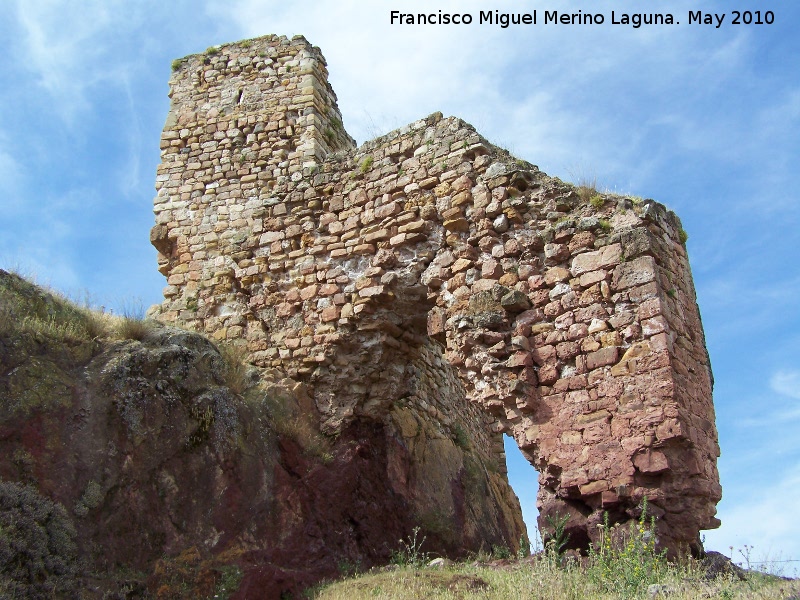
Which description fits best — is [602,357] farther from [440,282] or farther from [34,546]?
[34,546]

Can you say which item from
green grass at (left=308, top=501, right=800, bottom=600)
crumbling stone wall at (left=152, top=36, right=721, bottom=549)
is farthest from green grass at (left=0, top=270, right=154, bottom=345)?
green grass at (left=308, top=501, right=800, bottom=600)

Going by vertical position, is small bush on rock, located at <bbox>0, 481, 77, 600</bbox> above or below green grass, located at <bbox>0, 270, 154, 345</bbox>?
below

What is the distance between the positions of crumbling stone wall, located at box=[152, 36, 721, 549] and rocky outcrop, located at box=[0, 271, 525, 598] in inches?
26.9

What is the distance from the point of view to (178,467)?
7379 mm

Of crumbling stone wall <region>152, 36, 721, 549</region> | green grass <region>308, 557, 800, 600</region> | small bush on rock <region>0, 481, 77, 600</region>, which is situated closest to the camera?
green grass <region>308, 557, 800, 600</region>

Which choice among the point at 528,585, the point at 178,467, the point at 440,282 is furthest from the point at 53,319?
the point at 528,585

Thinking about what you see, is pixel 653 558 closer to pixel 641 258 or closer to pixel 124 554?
pixel 641 258

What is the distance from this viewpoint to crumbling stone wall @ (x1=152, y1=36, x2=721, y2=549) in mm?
6531

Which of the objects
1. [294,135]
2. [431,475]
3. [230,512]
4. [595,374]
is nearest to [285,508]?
[230,512]

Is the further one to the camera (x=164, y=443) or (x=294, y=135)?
(x=294, y=135)

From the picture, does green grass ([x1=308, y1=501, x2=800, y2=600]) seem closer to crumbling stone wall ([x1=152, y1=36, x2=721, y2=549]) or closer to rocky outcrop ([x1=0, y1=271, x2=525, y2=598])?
crumbling stone wall ([x1=152, y1=36, x2=721, y2=549])

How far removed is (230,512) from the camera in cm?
749

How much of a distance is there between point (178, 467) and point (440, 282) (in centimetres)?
310

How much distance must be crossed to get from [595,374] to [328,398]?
3301 mm
